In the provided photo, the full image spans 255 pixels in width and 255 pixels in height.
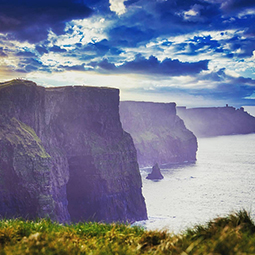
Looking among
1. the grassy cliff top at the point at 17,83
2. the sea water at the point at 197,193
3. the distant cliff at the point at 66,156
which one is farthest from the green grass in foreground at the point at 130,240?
the grassy cliff top at the point at 17,83

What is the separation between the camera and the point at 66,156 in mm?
79875

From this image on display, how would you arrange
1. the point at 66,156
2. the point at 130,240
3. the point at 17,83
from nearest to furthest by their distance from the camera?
the point at 130,240
the point at 17,83
the point at 66,156

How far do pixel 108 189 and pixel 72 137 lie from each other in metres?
16.7

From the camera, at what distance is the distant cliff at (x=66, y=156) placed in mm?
58062

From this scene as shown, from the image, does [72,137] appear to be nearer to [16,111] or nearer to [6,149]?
[16,111]

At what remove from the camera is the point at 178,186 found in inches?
4911

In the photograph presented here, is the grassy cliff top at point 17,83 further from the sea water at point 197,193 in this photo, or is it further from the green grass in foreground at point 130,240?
the green grass in foreground at point 130,240

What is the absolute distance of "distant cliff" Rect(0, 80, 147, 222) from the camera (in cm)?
5806

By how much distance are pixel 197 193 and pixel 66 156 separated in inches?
2163

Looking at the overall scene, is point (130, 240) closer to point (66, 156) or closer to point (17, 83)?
point (17, 83)

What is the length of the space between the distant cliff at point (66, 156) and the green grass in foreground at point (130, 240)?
48.0 meters

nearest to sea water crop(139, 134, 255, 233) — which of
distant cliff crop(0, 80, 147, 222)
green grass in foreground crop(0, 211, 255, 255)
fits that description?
distant cliff crop(0, 80, 147, 222)

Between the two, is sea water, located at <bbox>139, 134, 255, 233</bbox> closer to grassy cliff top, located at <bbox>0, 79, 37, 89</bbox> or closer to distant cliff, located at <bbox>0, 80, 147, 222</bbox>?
distant cliff, located at <bbox>0, 80, 147, 222</bbox>

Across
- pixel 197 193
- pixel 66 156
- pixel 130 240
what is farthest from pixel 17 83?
pixel 197 193
